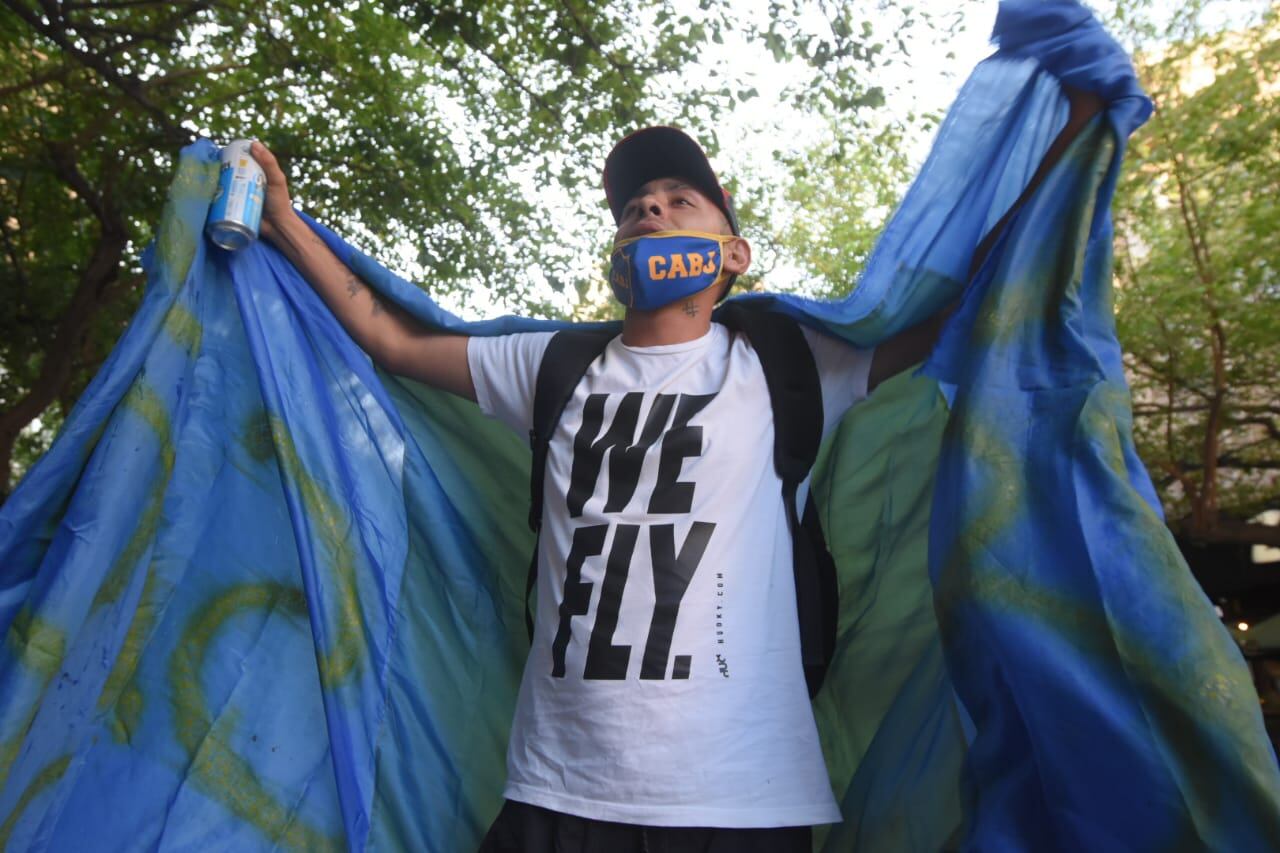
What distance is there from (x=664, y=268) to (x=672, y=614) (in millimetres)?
787

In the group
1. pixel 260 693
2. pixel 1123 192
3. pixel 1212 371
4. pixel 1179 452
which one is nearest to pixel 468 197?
pixel 1123 192

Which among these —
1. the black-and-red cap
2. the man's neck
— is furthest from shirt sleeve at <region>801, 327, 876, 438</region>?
the black-and-red cap

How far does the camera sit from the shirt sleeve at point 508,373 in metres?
2.26

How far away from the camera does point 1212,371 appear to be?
8.69m

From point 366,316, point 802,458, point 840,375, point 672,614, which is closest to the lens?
point 672,614

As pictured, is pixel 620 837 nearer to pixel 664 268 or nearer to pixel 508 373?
pixel 508 373

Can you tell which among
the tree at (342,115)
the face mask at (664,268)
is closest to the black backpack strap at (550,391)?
the face mask at (664,268)

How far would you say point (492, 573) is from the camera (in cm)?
242

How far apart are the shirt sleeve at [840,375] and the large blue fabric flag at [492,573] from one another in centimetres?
5

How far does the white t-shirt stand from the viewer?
68.3 inches

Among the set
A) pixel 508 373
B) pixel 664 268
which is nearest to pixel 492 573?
pixel 508 373

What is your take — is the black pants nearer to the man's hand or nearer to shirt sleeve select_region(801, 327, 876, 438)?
shirt sleeve select_region(801, 327, 876, 438)

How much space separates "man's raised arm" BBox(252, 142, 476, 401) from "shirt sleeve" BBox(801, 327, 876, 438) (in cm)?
79

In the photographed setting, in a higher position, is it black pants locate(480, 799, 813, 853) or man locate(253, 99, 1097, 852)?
man locate(253, 99, 1097, 852)
